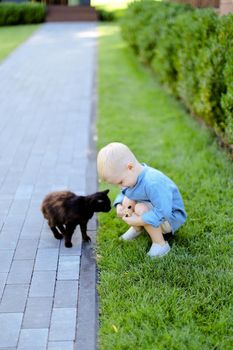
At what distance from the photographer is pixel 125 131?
7.40 metres

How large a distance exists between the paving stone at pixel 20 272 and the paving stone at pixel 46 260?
0.06 meters

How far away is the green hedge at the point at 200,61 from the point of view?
594 centimetres

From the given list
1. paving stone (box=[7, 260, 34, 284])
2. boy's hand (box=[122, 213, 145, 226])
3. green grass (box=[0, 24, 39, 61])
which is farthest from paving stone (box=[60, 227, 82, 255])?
green grass (box=[0, 24, 39, 61])

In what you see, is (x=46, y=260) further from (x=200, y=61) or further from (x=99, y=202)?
(x=200, y=61)

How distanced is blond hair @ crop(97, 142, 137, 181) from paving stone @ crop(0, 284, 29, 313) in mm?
1011

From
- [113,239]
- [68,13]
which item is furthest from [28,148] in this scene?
[68,13]

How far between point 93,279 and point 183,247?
791 millimetres

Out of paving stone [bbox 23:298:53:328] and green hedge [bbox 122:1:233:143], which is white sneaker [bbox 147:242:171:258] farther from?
green hedge [bbox 122:1:233:143]

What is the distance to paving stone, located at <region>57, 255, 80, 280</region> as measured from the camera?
3.78 meters

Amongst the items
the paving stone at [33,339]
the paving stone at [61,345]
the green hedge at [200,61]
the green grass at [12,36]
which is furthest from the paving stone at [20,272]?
the green grass at [12,36]

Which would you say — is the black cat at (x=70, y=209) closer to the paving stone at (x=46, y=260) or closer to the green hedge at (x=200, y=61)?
the paving stone at (x=46, y=260)

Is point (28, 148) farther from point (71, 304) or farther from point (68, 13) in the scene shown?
point (68, 13)

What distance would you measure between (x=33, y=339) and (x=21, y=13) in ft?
80.7

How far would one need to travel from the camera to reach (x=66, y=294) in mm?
3559
